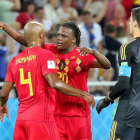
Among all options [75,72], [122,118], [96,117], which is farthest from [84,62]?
[96,117]

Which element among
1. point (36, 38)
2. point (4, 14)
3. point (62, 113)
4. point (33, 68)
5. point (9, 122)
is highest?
point (4, 14)

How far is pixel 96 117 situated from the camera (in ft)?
24.2

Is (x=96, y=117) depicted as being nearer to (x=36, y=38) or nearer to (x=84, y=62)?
(x=84, y=62)

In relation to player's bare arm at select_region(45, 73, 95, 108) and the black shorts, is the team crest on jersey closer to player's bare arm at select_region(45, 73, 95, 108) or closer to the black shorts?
player's bare arm at select_region(45, 73, 95, 108)

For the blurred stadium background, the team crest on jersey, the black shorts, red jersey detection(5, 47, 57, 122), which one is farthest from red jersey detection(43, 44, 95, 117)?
the blurred stadium background

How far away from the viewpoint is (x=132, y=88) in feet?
13.3

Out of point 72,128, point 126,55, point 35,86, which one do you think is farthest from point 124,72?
point 72,128

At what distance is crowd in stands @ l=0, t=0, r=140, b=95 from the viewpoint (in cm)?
839

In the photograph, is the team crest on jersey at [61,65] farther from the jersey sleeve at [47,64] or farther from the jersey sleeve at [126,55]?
the jersey sleeve at [126,55]

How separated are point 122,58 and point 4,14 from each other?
560 cm

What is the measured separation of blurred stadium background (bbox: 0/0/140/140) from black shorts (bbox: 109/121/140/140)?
120 inches

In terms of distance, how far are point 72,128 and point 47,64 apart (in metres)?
1.21

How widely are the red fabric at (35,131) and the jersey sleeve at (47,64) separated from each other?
0.61m

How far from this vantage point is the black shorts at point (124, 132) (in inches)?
159
